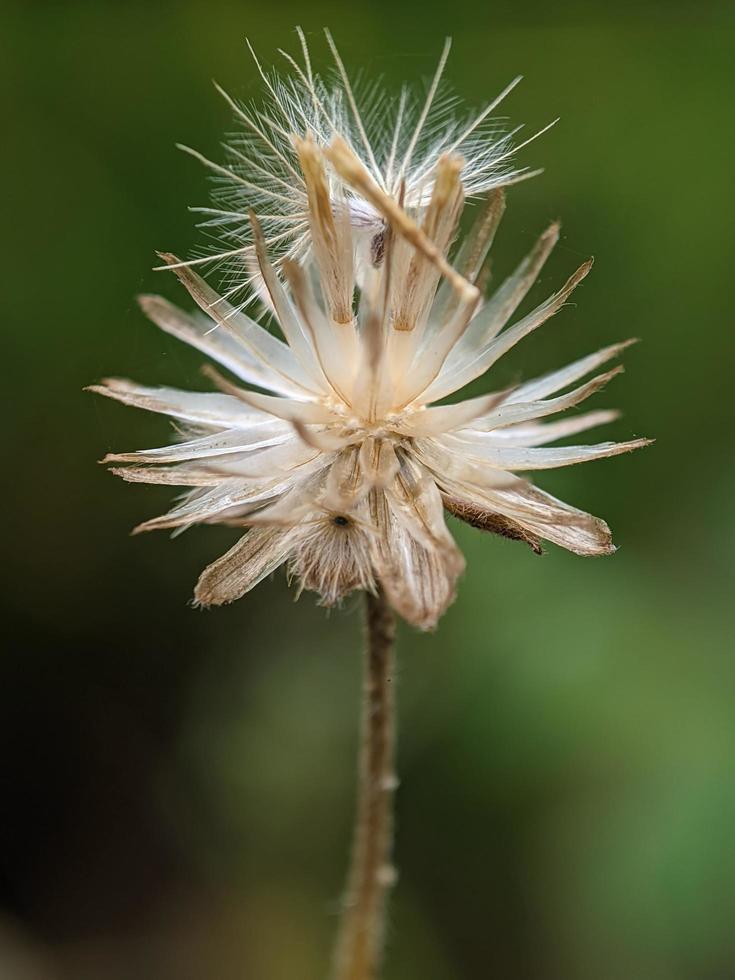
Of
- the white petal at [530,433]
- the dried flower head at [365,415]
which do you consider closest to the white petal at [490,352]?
the dried flower head at [365,415]

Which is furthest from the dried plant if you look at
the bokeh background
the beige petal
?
the bokeh background

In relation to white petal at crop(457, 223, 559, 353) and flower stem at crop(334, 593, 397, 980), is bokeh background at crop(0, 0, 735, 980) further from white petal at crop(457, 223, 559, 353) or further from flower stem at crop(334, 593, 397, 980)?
white petal at crop(457, 223, 559, 353)

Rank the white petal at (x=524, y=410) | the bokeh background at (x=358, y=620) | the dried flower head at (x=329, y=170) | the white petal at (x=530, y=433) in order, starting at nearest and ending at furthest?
the white petal at (x=530, y=433), the white petal at (x=524, y=410), the dried flower head at (x=329, y=170), the bokeh background at (x=358, y=620)

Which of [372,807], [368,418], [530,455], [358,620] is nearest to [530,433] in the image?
[530,455]

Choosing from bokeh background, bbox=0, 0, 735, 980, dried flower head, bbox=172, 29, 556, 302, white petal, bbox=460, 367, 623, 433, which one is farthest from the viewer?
bokeh background, bbox=0, 0, 735, 980

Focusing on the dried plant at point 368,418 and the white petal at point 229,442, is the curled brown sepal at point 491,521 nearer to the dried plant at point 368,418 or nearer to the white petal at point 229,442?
the dried plant at point 368,418

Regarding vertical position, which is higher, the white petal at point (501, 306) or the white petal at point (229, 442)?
the white petal at point (501, 306)

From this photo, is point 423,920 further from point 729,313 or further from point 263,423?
point 729,313
